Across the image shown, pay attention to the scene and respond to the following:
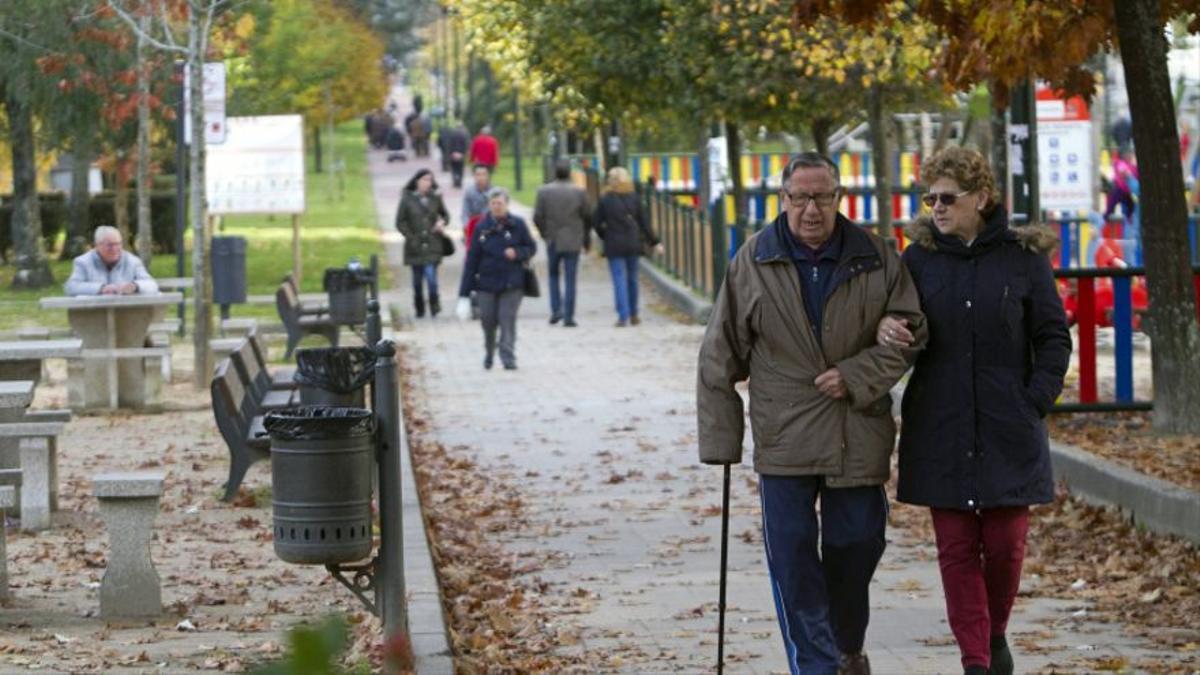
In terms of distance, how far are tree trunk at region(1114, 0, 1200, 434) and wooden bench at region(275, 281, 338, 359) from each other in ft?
36.4

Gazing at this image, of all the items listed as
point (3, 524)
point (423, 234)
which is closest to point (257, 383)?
point (3, 524)

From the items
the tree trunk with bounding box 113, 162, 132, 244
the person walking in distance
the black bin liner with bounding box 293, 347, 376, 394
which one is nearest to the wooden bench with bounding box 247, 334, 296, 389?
the black bin liner with bounding box 293, 347, 376, 394

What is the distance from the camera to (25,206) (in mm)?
33125

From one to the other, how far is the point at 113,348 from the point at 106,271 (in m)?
0.81

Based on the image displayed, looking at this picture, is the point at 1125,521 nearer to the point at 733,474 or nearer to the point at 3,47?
the point at 733,474

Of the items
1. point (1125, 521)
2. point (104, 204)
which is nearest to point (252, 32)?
point (104, 204)

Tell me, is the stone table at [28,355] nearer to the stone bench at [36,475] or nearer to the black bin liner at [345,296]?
the stone bench at [36,475]

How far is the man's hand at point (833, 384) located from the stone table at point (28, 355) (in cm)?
838

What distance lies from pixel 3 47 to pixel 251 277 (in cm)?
860

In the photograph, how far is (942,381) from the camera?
22.2ft

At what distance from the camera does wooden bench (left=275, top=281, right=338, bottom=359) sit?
2239cm

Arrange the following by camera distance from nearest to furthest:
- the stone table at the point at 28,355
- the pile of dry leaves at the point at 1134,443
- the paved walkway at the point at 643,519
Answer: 1. the paved walkway at the point at 643,519
2. the pile of dry leaves at the point at 1134,443
3. the stone table at the point at 28,355

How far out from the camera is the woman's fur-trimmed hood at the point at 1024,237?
6805mm

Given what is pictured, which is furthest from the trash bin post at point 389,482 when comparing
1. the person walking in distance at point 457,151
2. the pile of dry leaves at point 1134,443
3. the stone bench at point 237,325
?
the person walking in distance at point 457,151
